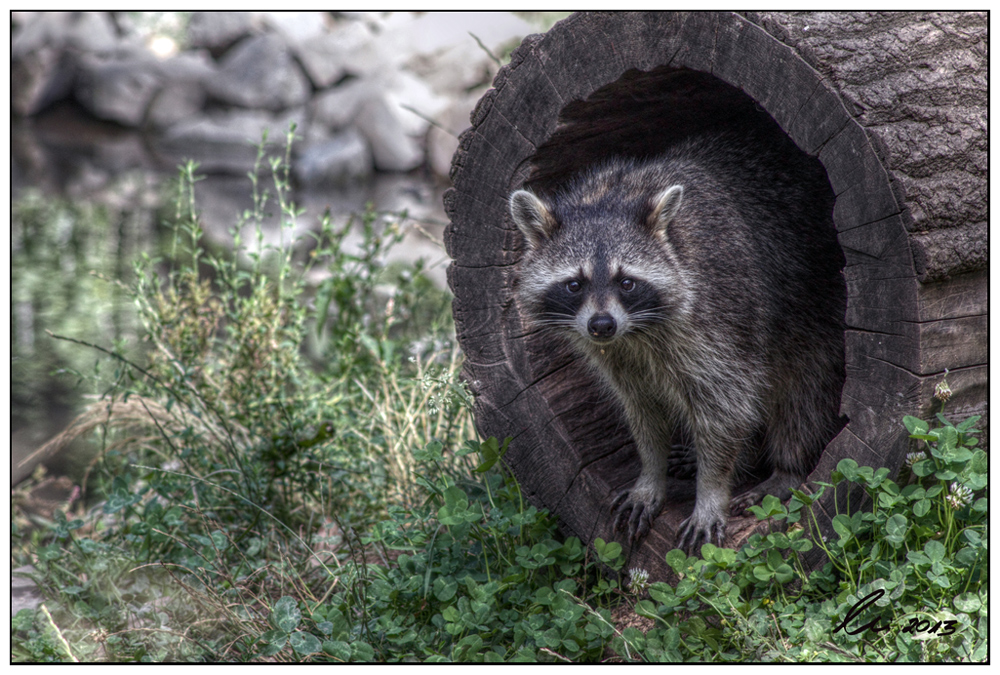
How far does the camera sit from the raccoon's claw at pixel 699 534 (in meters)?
3.31

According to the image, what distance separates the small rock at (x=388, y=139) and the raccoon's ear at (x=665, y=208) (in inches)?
451

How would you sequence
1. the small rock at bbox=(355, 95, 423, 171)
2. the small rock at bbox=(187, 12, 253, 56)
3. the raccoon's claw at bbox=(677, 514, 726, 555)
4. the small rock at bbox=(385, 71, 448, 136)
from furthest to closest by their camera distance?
1. the small rock at bbox=(187, 12, 253, 56)
2. the small rock at bbox=(385, 71, 448, 136)
3. the small rock at bbox=(355, 95, 423, 171)
4. the raccoon's claw at bbox=(677, 514, 726, 555)

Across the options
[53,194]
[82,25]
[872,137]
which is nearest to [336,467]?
[872,137]

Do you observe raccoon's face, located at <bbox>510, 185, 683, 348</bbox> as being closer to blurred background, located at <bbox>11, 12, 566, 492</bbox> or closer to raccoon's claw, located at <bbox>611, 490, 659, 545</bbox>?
raccoon's claw, located at <bbox>611, 490, 659, 545</bbox>

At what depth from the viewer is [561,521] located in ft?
11.7

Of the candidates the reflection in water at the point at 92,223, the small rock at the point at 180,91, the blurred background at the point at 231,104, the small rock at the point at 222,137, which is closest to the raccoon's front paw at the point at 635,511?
the reflection in water at the point at 92,223

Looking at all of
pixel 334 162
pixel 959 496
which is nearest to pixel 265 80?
pixel 334 162

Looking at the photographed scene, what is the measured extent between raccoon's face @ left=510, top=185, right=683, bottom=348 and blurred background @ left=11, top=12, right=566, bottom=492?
7.52 m

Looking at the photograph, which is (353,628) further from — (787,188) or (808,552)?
(787,188)

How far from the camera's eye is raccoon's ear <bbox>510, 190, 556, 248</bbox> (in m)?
3.39

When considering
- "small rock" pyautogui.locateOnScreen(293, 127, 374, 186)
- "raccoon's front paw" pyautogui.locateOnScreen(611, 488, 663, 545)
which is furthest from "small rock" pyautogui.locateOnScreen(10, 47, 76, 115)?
"raccoon's front paw" pyautogui.locateOnScreen(611, 488, 663, 545)

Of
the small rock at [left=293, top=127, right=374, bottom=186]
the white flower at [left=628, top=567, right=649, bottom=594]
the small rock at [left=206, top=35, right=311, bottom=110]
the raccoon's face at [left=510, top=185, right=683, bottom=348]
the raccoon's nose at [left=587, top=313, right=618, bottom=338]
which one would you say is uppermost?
the small rock at [left=206, top=35, right=311, bottom=110]

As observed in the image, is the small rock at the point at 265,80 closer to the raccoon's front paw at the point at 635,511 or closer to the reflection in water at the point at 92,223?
the reflection in water at the point at 92,223

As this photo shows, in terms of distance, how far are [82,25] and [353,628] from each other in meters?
16.8
